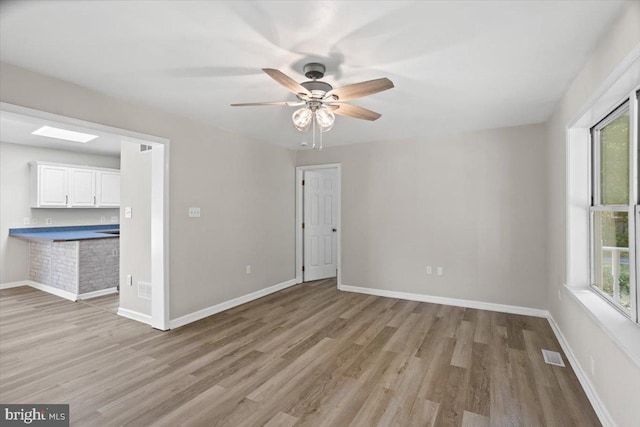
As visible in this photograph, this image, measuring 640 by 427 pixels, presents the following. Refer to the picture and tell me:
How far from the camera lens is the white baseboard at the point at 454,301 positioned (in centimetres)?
391

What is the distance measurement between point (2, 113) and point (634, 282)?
14.5 ft

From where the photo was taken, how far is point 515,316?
3.87 m

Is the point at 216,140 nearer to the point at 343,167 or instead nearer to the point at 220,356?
the point at 343,167

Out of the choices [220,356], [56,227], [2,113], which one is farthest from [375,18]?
[56,227]

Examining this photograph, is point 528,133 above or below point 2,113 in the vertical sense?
above

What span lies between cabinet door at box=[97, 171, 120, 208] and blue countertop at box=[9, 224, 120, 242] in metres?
0.58

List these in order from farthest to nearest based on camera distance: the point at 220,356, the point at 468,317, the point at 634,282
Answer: the point at 468,317
the point at 220,356
the point at 634,282

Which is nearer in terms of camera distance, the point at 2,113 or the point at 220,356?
the point at 2,113

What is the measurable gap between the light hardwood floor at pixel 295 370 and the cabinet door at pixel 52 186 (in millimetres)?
2272

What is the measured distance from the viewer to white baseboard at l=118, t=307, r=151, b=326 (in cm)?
365

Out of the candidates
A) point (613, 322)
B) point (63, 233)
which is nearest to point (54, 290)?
point (63, 233)

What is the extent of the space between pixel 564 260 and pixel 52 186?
762 centimetres

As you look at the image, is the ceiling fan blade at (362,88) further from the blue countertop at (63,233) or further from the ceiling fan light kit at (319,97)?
the blue countertop at (63,233)

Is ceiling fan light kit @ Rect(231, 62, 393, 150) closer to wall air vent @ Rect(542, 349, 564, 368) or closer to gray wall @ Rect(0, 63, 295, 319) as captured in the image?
gray wall @ Rect(0, 63, 295, 319)
